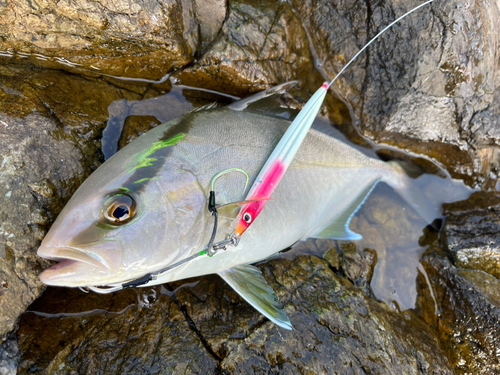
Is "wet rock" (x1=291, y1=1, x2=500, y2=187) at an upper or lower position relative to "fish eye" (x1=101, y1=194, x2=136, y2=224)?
upper

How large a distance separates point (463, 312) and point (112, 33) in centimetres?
343

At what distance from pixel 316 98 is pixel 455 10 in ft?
4.44

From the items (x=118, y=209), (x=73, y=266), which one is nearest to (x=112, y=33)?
(x=118, y=209)

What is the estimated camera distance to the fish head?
4.53ft

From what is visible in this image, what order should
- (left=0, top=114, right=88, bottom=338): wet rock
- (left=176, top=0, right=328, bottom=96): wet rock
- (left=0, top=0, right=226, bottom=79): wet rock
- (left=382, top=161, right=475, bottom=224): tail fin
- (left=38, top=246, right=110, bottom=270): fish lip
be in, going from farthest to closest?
(left=382, top=161, right=475, bottom=224): tail fin < (left=176, top=0, right=328, bottom=96): wet rock < (left=0, top=0, right=226, bottom=79): wet rock < (left=0, top=114, right=88, bottom=338): wet rock < (left=38, top=246, right=110, bottom=270): fish lip

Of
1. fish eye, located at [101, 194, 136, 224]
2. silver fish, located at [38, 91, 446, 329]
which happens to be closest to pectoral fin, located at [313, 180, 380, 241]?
silver fish, located at [38, 91, 446, 329]

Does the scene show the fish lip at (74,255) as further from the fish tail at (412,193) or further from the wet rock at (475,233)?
the wet rock at (475,233)

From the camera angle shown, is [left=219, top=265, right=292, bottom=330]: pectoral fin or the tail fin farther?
the tail fin

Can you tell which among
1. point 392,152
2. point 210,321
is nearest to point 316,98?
point 392,152

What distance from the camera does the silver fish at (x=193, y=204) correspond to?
4.61 feet

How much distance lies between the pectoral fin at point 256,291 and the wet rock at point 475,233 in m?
1.78

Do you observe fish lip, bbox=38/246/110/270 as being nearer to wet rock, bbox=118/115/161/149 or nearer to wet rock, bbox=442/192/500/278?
wet rock, bbox=118/115/161/149

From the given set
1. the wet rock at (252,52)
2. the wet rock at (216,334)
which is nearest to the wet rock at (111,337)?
the wet rock at (216,334)

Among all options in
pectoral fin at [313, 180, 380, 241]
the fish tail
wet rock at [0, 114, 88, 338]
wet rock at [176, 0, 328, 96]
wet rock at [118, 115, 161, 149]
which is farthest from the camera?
the fish tail
